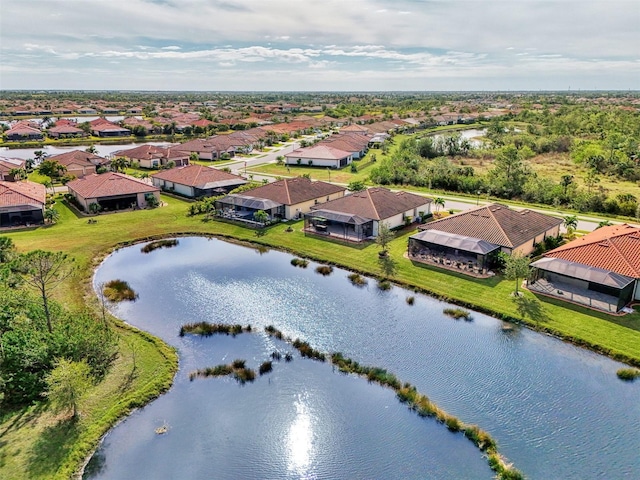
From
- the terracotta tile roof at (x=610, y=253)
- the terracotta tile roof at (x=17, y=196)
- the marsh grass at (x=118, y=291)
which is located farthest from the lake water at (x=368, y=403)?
the terracotta tile roof at (x=17, y=196)

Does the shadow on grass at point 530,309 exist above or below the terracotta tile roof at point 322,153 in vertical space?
below

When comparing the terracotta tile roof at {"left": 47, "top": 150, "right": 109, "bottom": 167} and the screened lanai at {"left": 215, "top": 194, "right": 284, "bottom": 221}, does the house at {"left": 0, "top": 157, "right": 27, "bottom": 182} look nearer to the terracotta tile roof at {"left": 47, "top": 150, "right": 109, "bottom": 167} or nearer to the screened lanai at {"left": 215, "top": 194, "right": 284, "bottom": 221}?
the terracotta tile roof at {"left": 47, "top": 150, "right": 109, "bottom": 167}

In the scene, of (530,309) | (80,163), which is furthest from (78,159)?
(530,309)

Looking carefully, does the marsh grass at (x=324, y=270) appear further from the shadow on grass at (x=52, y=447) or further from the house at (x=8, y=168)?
the house at (x=8, y=168)

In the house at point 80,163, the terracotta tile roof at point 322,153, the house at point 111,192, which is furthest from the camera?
the terracotta tile roof at point 322,153

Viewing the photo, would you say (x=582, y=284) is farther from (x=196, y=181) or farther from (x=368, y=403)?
(x=196, y=181)

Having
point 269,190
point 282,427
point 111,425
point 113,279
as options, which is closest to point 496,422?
point 282,427

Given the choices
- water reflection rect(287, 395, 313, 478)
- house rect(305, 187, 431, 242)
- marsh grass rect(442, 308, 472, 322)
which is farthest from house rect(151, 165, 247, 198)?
water reflection rect(287, 395, 313, 478)
